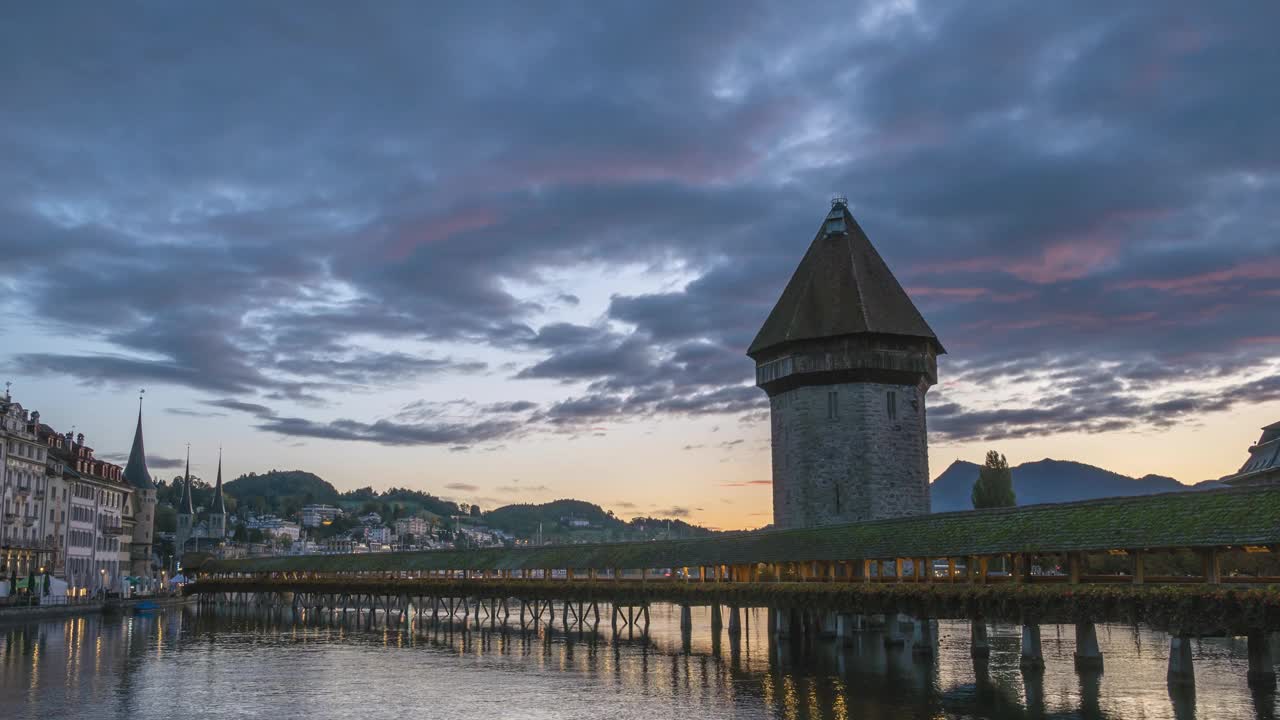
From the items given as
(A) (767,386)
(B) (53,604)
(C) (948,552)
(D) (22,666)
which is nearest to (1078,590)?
(C) (948,552)

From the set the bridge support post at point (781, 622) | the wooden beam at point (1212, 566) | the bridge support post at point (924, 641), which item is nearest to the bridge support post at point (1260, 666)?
the wooden beam at point (1212, 566)

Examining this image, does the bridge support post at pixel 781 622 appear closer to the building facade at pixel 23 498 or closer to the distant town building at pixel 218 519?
the building facade at pixel 23 498

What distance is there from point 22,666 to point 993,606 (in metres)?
36.9

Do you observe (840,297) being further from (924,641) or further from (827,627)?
(924,641)

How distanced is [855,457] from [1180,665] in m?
24.4

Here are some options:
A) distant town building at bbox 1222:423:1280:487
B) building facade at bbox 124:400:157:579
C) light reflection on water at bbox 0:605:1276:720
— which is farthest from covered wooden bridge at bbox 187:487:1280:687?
building facade at bbox 124:400:157:579

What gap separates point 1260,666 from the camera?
33812 mm

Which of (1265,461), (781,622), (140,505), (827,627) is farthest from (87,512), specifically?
(1265,461)

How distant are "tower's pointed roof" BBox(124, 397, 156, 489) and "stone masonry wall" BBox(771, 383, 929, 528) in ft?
287

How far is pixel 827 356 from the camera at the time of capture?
193 ft

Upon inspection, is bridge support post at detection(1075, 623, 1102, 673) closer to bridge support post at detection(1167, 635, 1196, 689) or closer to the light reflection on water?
the light reflection on water

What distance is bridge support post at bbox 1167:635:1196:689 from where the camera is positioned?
3343cm

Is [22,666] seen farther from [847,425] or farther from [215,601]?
[215,601]

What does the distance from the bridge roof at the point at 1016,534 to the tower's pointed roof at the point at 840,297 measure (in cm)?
1179
